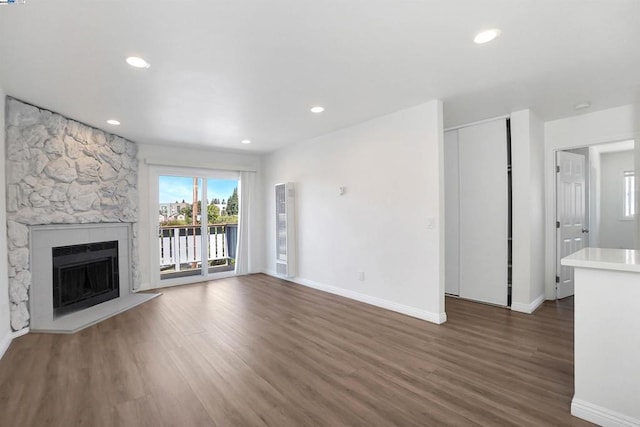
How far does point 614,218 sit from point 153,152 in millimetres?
9569

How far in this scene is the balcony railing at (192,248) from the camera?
5617 millimetres

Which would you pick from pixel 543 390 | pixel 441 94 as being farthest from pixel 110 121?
pixel 543 390

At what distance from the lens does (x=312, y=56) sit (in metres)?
2.41

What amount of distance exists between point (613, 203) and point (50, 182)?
400 inches

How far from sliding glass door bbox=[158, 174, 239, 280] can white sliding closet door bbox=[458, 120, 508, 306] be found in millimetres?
4474

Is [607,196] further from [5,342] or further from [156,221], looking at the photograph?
[5,342]

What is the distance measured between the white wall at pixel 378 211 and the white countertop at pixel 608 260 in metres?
1.46

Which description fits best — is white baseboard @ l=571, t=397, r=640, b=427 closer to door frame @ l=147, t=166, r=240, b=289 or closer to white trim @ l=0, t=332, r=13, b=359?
white trim @ l=0, t=332, r=13, b=359

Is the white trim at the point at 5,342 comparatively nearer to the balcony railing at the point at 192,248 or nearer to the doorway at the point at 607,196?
the balcony railing at the point at 192,248

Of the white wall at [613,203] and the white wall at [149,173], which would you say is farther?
the white wall at [613,203]

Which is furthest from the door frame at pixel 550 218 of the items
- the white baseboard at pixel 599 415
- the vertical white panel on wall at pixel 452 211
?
the white baseboard at pixel 599 415

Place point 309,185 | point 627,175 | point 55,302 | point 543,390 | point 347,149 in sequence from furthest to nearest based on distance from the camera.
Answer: point 627,175, point 309,185, point 347,149, point 55,302, point 543,390

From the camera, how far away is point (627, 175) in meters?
6.36

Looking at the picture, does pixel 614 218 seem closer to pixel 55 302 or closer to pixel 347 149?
pixel 347 149
